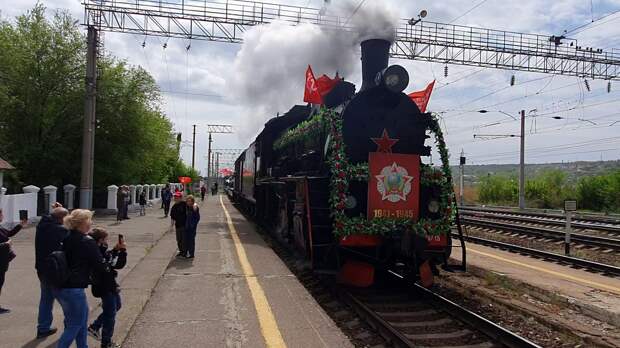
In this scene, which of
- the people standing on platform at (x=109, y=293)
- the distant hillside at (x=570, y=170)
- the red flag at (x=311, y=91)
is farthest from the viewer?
the distant hillside at (x=570, y=170)

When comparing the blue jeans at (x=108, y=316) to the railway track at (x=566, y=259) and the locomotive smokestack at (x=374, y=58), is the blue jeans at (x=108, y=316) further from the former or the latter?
the railway track at (x=566, y=259)

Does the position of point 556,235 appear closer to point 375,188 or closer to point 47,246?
point 375,188

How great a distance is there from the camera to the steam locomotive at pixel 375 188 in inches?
308

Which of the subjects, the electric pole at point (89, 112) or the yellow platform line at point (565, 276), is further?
the electric pole at point (89, 112)

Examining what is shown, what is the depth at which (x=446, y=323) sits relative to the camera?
6.76 m

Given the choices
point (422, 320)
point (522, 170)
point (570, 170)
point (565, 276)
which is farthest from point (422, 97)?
point (570, 170)

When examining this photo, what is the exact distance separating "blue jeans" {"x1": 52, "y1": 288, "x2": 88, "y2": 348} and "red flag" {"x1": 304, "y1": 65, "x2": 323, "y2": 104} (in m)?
6.28

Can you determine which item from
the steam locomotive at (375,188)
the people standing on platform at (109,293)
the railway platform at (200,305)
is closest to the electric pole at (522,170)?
the railway platform at (200,305)

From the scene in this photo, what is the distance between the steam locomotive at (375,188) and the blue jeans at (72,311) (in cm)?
395

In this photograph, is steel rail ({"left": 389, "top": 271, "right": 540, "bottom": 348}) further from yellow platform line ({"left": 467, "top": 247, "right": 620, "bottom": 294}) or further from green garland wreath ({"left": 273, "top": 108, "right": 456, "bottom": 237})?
yellow platform line ({"left": 467, "top": 247, "right": 620, "bottom": 294})

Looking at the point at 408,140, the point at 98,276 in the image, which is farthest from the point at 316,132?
the point at 98,276

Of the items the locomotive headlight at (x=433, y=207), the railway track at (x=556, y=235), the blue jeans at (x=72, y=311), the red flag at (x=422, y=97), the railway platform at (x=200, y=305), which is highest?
the red flag at (x=422, y=97)

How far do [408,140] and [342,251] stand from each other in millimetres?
2141

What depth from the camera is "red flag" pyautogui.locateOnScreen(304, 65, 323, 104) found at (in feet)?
32.7
